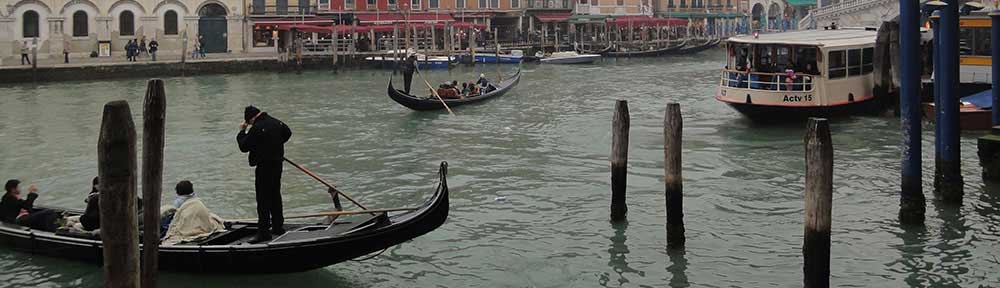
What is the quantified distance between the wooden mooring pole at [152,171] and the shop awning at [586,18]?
39.0 metres

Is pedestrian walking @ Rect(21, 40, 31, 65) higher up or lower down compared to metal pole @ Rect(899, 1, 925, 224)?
higher up

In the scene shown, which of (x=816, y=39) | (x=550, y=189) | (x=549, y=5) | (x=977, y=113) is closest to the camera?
(x=550, y=189)

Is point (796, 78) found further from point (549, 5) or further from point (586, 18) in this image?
point (586, 18)

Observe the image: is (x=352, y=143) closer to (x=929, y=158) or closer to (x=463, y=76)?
(x=929, y=158)

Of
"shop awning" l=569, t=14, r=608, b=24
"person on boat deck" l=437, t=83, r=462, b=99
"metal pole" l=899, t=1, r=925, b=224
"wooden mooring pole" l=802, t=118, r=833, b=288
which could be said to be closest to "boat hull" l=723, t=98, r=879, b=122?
"person on boat deck" l=437, t=83, r=462, b=99

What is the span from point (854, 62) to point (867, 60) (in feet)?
1.67

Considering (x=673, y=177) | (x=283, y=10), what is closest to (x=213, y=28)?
(x=283, y=10)

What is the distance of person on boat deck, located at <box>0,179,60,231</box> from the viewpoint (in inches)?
300

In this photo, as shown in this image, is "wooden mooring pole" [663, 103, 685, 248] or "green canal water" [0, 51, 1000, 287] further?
"wooden mooring pole" [663, 103, 685, 248]

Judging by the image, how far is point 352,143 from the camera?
14414 mm

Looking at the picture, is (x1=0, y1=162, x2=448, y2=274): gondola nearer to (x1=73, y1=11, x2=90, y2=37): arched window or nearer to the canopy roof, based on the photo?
the canopy roof

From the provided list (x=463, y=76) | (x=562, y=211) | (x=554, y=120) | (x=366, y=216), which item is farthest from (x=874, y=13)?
(x=366, y=216)

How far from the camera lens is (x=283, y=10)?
36156 mm

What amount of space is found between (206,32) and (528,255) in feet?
93.2
